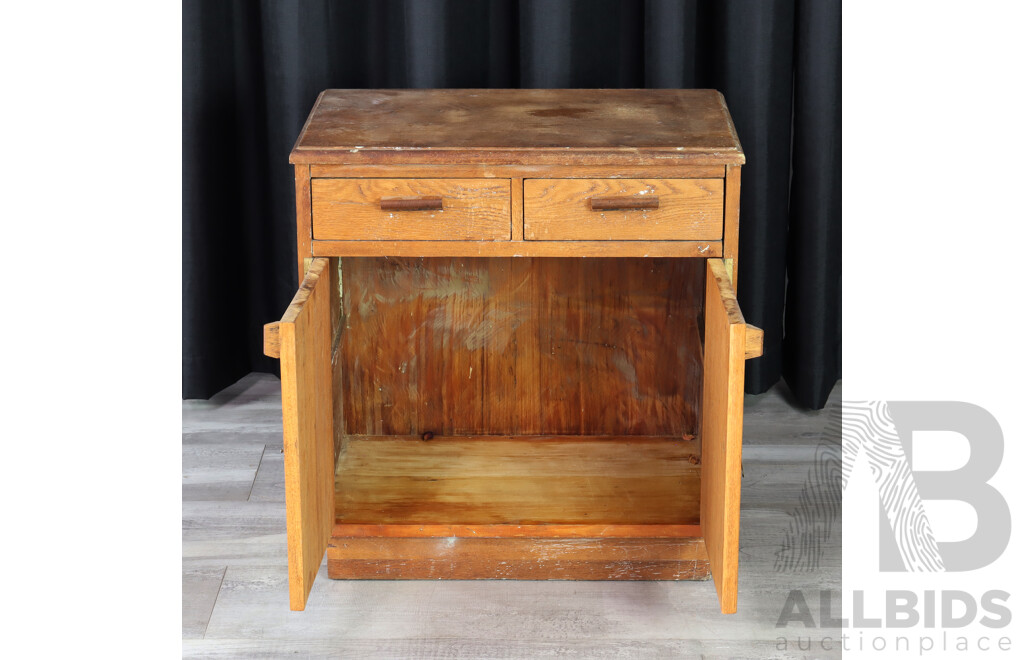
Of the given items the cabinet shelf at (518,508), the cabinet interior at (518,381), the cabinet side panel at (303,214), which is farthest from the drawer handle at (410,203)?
the cabinet shelf at (518,508)

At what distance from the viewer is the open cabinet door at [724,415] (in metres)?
1.55

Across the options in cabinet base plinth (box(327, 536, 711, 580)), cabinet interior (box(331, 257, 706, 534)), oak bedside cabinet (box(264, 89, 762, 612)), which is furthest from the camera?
cabinet interior (box(331, 257, 706, 534))

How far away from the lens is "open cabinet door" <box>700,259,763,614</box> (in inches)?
61.1

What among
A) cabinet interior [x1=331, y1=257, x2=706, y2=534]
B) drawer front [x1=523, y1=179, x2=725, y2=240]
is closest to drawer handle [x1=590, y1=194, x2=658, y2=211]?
drawer front [x1=523, y1=179, x2=725, y2=240]

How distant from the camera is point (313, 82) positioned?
2324 millimetres

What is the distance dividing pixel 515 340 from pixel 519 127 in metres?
0.50

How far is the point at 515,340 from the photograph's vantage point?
2.21 m

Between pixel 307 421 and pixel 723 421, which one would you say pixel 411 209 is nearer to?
pixel 307 421

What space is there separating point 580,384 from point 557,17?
2.31 ft

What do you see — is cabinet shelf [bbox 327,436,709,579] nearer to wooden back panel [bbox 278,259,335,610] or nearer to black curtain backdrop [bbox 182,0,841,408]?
wooden back panel [bbox 278,259,335,610]

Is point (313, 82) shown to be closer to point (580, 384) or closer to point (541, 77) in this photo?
point (541, 77)

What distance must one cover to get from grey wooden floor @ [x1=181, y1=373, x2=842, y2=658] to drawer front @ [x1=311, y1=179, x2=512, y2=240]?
0.58 metres

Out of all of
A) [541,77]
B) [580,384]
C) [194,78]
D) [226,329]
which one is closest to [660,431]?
[580,384]

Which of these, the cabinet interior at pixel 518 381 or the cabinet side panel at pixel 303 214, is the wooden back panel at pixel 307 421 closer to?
the cabinet side panel at pixel 303 214
